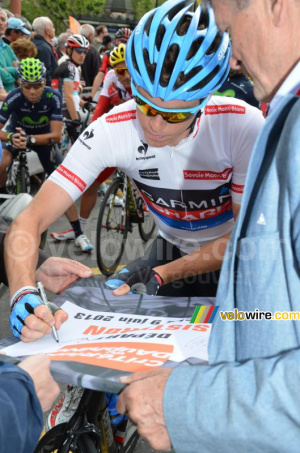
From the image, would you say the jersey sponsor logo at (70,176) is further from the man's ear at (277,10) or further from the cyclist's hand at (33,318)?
the man's ear at (277,10)

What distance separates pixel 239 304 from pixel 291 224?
23 cm

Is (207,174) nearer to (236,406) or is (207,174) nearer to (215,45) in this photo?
(215,45)

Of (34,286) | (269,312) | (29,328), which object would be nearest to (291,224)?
(269,312)

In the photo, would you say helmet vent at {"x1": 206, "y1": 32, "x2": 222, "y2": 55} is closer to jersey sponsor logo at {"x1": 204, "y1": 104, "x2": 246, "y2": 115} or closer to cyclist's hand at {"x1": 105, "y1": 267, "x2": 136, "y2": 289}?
jersey sponsor logo at {"x1": 204, "y1": 104, "x2": 246, "y2": 115}

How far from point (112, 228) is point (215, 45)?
3860 mm

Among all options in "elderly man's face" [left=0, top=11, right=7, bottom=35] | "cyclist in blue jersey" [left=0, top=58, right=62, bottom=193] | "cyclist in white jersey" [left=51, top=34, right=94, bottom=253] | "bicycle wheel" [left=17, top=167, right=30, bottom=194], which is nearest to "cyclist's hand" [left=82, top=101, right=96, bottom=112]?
"cyclist in white jersey" [left=51, top=34, right=94, bottom=253]

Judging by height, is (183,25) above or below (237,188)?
above

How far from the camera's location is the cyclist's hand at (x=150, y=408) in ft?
3.68

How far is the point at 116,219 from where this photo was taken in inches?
239

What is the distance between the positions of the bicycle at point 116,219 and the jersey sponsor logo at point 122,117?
A: 3269 mm

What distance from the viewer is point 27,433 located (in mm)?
1298

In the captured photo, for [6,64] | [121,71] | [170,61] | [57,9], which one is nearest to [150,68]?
[170,61]

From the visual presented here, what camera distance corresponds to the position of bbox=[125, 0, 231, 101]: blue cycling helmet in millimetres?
2152

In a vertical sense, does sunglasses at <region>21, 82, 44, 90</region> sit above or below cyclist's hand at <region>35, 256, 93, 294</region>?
below
